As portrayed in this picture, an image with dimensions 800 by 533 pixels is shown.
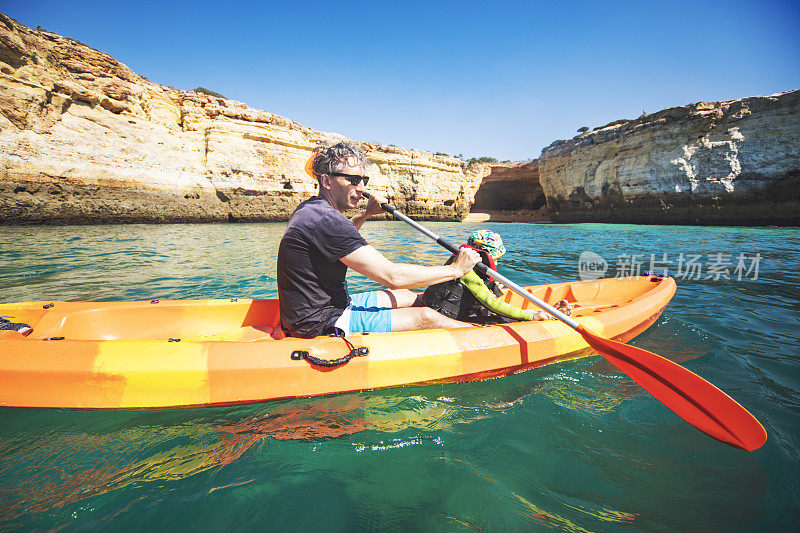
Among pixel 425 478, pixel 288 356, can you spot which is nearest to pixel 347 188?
pixel 288 356

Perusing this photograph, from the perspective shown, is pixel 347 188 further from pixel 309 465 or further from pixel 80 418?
pixel 80 418

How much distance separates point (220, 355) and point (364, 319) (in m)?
1.04

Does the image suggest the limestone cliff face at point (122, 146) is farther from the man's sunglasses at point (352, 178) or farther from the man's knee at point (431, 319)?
the man's knee at point (431, 319)

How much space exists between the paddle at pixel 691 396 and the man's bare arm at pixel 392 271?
4.69 feet

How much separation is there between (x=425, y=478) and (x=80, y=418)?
2.17 meters

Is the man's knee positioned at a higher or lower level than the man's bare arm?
lower

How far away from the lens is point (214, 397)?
2.10 metres

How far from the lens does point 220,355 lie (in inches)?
84.5

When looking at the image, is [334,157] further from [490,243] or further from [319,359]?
[490,243]

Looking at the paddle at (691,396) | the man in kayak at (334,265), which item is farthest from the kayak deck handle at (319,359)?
the paddle at (691,396)

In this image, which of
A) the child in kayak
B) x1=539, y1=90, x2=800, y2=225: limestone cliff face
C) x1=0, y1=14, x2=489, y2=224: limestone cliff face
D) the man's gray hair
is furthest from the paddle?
x1=539, y1=90, x2=800, y2=225: limestone cliff face

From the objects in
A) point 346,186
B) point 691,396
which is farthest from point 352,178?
point 691,396

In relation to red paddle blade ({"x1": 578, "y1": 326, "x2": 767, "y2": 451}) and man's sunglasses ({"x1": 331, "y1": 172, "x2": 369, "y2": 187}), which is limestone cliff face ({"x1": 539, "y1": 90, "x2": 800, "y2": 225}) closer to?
→ red paddle blade ({"x1": 578, "y1": 326, "x2": 767, "y2": 451})

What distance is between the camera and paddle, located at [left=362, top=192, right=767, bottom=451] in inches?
73.5
